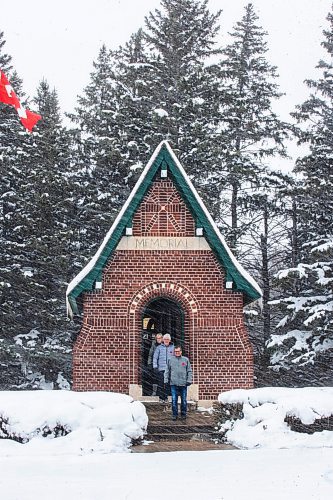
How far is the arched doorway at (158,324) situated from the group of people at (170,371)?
10.7 inches

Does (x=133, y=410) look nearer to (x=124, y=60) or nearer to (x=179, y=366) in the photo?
(x=179, y=366)

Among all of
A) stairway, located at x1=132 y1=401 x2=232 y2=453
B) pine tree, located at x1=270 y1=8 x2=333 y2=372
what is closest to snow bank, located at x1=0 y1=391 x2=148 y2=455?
stairway, located at x1=132 y1=401 x2=232 y2=453

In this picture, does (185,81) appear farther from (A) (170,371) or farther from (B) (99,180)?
(A) (170,371)

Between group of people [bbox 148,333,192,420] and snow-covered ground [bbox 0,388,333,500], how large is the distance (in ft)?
4.50

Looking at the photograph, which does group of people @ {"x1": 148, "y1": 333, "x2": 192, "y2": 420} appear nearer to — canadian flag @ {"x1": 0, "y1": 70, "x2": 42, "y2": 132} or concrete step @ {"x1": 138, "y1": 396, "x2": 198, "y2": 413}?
concrete step @ {"x1": 138, "y1": 396, "x2": 198, "y2": 413}

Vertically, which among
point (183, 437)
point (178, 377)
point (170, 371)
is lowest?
point (183, 437)

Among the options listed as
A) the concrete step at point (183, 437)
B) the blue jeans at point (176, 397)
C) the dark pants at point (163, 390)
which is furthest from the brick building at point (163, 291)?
the concrete step at point (183, 437)

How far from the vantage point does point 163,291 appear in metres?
15.8

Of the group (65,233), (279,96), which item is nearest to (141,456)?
(65,233)

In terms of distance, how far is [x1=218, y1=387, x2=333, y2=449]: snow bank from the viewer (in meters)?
10.3

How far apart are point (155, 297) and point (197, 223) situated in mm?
2072

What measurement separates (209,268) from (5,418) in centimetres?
705

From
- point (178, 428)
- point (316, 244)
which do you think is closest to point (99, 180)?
point (316, 244)

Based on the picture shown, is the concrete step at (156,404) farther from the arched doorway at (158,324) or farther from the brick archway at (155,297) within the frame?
the arched doorway at (158,324)
